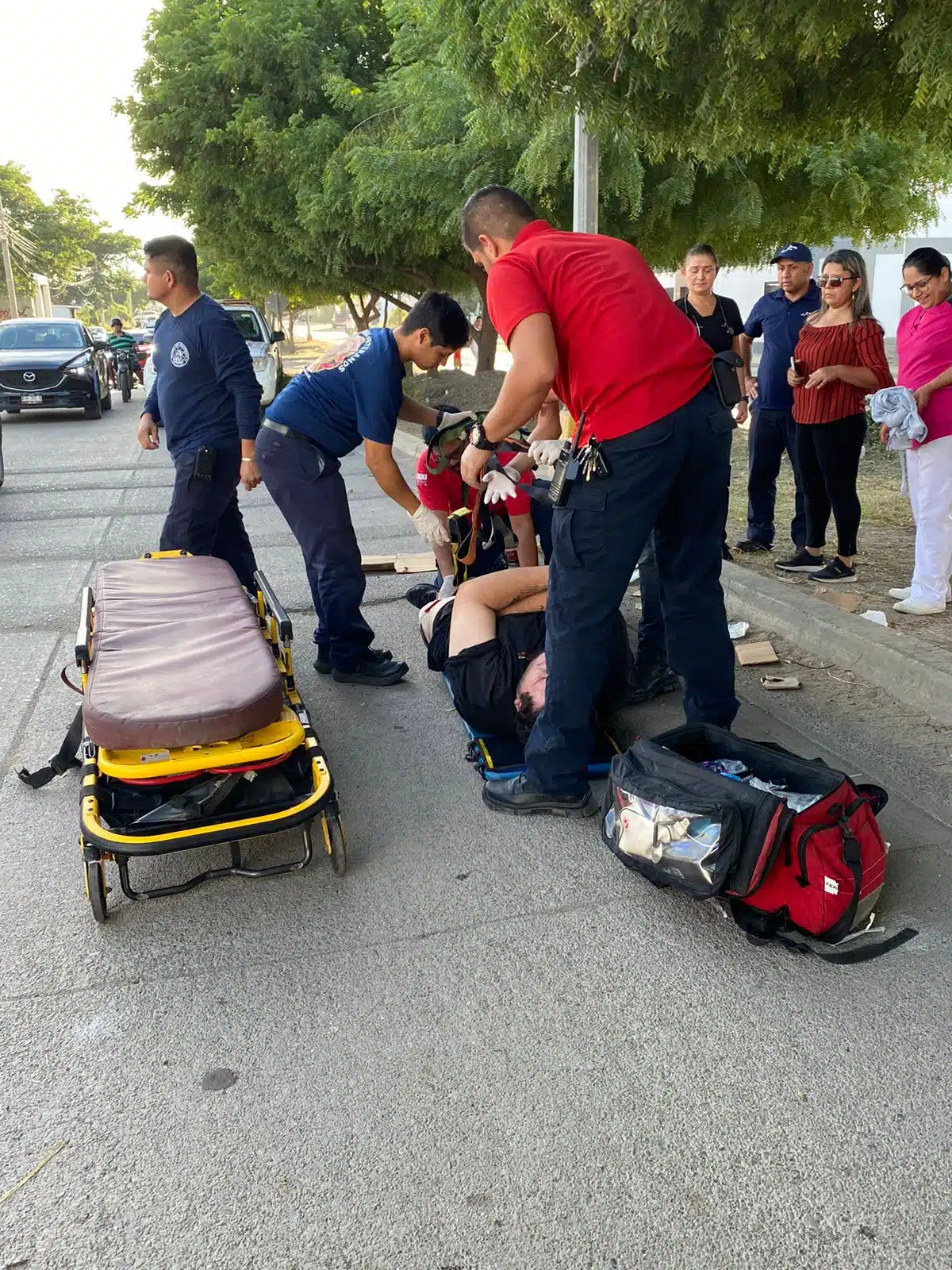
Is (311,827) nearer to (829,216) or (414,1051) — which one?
(414,1051)

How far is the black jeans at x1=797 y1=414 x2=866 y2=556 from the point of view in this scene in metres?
6.05

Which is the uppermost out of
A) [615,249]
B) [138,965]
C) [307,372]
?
[615,249]

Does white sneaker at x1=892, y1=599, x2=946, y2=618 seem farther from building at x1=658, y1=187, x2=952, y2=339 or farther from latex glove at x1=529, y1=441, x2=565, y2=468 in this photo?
building at x1=658, y1=187, x2=952, y2=339

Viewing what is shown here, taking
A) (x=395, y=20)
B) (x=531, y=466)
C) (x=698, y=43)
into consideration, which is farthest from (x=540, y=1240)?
(x=395, y=20)

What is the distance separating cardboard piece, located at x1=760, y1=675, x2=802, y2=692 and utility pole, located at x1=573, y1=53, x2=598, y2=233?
10.6 ft

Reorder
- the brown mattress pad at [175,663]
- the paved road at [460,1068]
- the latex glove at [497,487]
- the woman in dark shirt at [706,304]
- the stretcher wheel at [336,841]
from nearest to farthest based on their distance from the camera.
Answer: the paved road at [460,1068] → the brown mattress pad at [175,663] → the stretcher wheel at [336,841] → the latex glove at [497,487] → the woman in dark shirt at [706,304]

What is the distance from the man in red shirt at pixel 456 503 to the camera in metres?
5.15

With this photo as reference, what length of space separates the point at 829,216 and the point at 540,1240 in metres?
12.7

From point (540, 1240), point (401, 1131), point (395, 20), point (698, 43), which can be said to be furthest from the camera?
point (395, 20)

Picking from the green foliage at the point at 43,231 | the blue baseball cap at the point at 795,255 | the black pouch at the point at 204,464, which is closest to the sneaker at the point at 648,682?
the black pouch at the point at 204,464

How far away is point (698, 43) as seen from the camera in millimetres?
4262

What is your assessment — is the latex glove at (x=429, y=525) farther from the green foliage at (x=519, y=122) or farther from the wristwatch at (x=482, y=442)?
the green foliage at (x=519, y=122)

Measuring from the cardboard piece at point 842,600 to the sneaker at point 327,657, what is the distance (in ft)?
8.03

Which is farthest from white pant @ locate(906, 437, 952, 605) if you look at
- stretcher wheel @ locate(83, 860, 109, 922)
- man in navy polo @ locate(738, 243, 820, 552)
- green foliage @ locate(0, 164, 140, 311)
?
green foliage @ locate(0, 164, 140, 311)
